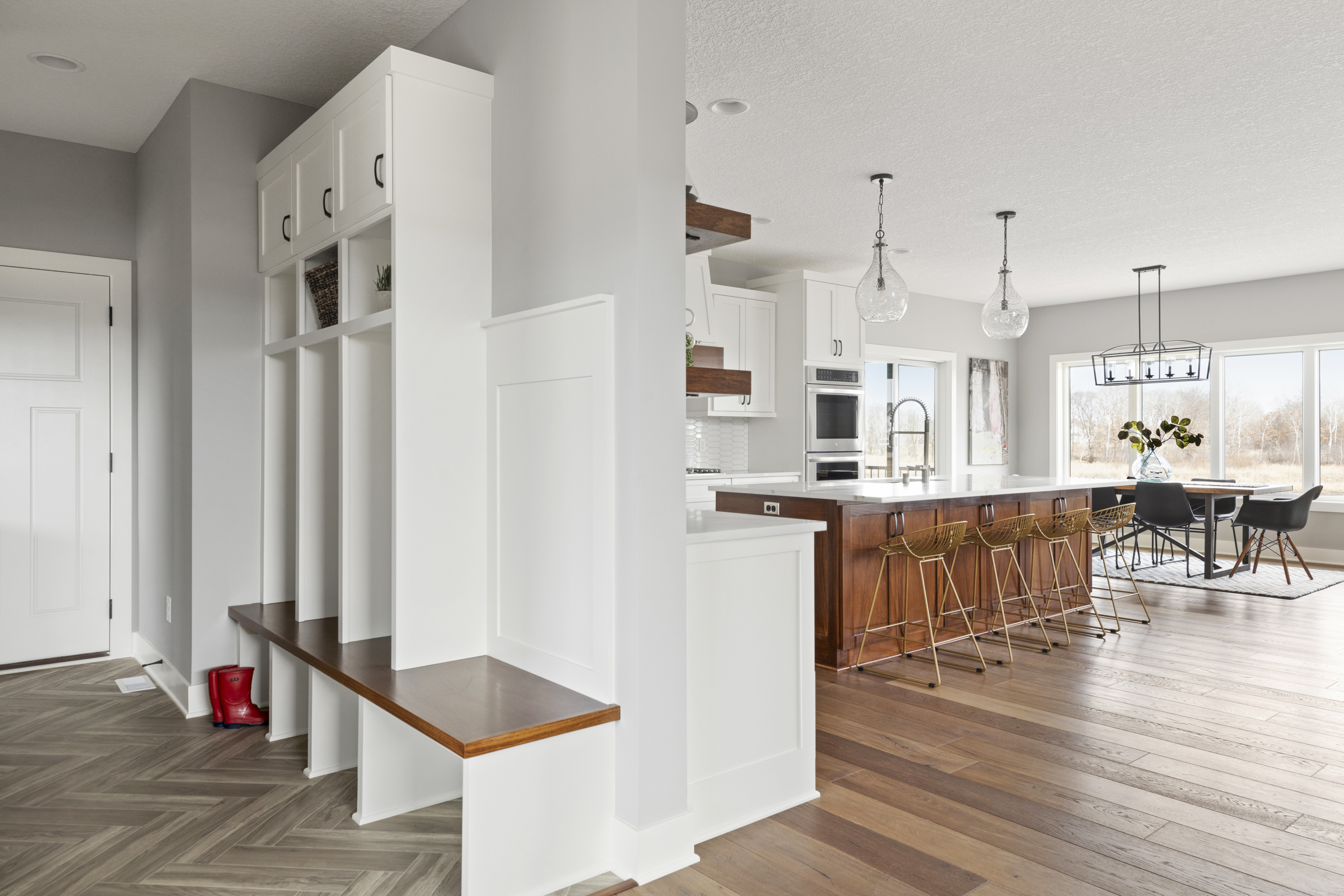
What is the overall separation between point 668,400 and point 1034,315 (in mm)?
8462

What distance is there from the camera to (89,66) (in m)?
3.43

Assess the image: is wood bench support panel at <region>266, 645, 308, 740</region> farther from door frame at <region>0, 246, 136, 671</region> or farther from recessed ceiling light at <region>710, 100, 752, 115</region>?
recessed ceiling light at <region>710, 100, 752, 115</region>

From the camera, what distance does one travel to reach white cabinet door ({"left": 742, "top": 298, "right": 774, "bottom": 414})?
22.6ft

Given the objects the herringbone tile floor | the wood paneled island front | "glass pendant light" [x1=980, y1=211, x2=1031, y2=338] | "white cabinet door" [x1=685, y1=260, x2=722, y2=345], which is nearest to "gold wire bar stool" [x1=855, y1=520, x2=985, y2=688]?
the wood paneled island front

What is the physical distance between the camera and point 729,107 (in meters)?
3.81

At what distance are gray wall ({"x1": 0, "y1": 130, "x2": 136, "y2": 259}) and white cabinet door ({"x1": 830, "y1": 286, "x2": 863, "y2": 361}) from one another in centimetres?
506

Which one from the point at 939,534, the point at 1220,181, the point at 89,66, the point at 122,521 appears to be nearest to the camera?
the point at 89,66

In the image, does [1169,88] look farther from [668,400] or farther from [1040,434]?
[1040,434]

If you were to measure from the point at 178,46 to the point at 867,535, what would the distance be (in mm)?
3691

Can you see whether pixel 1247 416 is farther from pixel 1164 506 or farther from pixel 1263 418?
pixel 1164 506

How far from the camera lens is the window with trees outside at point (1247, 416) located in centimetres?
769

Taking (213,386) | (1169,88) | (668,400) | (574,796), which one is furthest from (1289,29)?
(213,386)

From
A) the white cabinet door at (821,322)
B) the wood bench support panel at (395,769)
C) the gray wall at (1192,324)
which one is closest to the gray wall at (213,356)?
the wood bench support panel at (395,769)

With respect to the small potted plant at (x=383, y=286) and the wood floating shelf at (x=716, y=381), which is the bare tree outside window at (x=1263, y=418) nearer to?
the wood floating shelf at (x=716, y=381)
